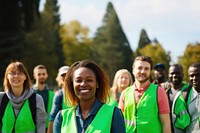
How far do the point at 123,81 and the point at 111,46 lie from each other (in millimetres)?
83453

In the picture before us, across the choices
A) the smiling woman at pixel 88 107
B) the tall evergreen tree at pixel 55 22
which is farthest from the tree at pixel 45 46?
the smiling woman at pixel 88 107

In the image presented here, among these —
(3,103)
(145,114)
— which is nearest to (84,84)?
(145,114)

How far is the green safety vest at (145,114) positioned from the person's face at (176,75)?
1.52 m

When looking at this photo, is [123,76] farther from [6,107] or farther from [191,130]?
[6,107]

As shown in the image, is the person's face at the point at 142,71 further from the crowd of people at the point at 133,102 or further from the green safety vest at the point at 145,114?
the green safety vest at the point at 145,114

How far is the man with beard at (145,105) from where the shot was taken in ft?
19.1

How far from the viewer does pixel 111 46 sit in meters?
91.3

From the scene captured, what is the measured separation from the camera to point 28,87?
6016mm

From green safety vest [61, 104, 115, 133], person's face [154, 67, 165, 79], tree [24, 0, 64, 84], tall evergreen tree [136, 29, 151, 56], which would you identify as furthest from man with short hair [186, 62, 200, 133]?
tall evergreen tree [136, 29, 151, 56]

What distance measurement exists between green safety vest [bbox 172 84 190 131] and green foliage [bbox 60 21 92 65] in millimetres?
76515

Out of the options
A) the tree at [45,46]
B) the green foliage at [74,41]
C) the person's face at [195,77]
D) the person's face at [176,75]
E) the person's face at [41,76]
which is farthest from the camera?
the green foliage at [74,41]

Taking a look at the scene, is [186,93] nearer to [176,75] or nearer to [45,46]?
[176,75]

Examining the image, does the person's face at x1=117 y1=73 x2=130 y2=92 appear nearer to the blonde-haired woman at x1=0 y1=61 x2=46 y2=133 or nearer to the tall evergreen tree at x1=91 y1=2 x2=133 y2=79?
the blonde-haired woman at x1=0 y1=61 x2=46 y2=133

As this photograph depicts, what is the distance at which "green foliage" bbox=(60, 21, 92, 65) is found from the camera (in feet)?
278
